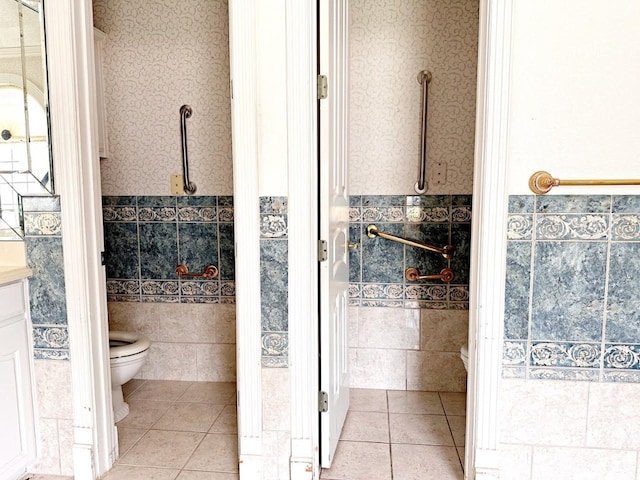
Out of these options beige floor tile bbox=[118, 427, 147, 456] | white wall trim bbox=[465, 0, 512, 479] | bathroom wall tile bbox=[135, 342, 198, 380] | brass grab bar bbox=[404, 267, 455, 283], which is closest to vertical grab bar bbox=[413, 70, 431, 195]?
brass grab bar bbox=[404, 267, 455, 283]

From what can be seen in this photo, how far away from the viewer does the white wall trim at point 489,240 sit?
1.61 metres

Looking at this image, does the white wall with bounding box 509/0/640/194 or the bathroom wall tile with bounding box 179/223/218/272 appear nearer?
the white wall with bounding box 509/0/640/194

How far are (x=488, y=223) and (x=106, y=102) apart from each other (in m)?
2.36

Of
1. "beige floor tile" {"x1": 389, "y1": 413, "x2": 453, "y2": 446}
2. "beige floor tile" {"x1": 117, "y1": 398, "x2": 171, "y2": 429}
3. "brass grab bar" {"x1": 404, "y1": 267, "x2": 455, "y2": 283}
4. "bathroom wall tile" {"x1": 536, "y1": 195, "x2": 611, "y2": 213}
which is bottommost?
"beige floor tile" {"x1": 117, "y1": 398, "x2": 171, "y2": 429}

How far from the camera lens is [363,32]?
2.64 meters

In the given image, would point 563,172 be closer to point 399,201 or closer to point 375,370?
point 399,201

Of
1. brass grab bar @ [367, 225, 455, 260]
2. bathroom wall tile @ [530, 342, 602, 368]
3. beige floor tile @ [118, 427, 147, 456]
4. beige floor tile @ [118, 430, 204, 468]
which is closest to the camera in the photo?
bathroom wall tile @ [530, 342, 602, 368]

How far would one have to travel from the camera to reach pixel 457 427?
7.75 ft

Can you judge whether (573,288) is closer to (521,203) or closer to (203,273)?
(521,203)

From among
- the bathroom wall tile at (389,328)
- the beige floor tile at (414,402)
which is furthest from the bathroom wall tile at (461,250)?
the beige floor tile at (414,402)

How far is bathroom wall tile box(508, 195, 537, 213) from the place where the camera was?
1.66 meters

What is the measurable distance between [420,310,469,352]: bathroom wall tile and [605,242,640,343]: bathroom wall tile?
1084 mm

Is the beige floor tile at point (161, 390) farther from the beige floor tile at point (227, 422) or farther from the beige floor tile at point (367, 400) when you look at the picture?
the beige floor tile at point (367, 400)

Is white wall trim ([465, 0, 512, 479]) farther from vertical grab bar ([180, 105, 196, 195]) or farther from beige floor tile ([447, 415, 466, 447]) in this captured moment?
vertical grab bar ([180, 105, 196, 195])
